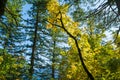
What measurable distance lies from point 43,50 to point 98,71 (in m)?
22.8

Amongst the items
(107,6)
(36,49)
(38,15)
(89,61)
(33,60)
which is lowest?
(107,6)

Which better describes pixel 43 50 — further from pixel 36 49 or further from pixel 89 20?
pixel 89 20

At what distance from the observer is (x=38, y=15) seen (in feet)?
128

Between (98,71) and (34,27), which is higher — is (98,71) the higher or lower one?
the lower one

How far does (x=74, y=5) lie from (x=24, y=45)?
95.5ft

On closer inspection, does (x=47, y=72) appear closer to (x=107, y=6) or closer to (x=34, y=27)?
(x=34, y=27)

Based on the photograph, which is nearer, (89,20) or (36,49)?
(89,20)

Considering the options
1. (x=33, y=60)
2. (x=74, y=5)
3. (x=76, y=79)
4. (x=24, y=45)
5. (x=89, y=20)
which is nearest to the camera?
(x=74, y=5)

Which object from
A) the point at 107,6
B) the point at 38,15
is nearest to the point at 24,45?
the point at 38,15

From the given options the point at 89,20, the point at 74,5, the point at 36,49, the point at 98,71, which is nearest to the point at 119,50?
the point at 98,71

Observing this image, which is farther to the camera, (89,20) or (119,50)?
(119,50)

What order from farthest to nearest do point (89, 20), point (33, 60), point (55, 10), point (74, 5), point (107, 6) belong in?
point (33, 60)
point (55, 10)
point (89, 20)
point (74, 5)
point (107, 6)

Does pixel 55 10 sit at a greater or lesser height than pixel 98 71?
A: greater

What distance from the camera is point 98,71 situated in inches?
731
